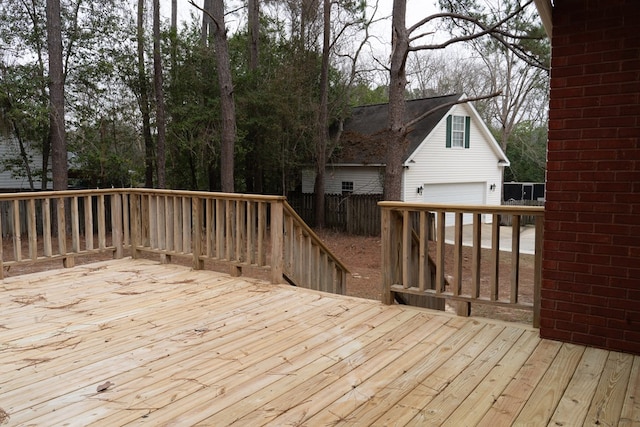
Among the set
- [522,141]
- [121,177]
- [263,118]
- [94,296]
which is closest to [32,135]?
[121,177]

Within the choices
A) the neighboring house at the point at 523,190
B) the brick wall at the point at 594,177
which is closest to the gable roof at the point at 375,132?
the neighboring house at the point at 523,190

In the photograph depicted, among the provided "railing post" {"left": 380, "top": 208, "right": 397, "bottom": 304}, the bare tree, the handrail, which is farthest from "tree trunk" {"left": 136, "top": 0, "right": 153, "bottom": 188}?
"railing post" {"left": 380, "top": 208, "right": 397, "bottom": 304}

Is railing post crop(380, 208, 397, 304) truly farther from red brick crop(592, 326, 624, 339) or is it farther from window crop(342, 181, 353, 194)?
window crop(342, 181, 353, 194)

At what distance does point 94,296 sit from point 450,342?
327cm

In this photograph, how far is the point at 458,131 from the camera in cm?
1744

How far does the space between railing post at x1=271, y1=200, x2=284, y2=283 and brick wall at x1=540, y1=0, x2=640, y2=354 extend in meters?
2.52

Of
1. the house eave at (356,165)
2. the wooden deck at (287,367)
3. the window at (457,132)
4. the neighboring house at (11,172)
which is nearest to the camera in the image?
the wooden deck at (287,367)

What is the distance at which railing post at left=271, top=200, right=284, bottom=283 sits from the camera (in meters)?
4.97

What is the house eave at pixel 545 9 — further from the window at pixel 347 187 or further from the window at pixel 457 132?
the window at pixel 457 132

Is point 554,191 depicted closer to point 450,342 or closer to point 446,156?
point 450,342

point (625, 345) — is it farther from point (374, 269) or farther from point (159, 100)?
point (159, 100)

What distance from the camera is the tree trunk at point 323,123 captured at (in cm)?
1478

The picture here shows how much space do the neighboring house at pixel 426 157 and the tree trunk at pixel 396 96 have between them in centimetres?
387

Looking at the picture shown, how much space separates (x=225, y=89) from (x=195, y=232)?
6246 mm
